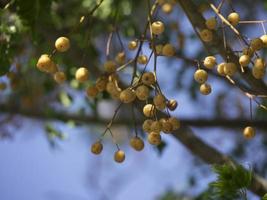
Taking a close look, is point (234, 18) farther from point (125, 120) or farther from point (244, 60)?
point (125, 120)

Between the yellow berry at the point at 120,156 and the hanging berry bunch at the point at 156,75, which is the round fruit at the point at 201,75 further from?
the yellow berry at the point at 120,156

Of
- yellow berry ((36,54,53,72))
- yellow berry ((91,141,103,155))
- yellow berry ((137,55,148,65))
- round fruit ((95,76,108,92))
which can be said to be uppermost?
yellow berry ((36,54,53,72))

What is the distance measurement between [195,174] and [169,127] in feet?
4.29

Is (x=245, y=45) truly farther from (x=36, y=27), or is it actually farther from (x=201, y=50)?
(x=201, y=50)

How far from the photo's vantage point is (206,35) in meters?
1.42

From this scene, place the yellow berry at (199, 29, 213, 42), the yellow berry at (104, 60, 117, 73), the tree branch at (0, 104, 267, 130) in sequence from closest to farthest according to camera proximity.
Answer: the yellow berry at (199, 29, 213, 42)
the yellow berry at (104, 60, 117, 73)
the tree branch at (0, 104, 267, 130)

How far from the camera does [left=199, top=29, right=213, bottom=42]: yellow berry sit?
1.42m

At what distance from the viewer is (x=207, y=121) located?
289 cm

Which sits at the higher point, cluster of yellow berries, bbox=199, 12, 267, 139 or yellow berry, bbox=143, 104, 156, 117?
cluster of yellow berries, bbox=199, 12, 267, 139

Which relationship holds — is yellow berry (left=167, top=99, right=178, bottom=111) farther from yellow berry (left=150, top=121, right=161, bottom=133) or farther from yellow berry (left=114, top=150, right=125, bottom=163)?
yellow berry (left=114, top=150, right=125, bottom=163)

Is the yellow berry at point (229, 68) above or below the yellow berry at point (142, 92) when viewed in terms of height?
below

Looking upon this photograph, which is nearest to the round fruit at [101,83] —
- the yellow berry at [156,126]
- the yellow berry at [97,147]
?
the yellow berry at [97,147]

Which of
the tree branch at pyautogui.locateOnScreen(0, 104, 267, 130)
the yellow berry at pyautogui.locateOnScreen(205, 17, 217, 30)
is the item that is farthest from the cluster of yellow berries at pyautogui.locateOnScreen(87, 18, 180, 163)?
the tree branch at pyautogui.locateOnScreen(0, 104, 267, 130)

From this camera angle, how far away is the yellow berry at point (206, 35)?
→ 1.42 meters
